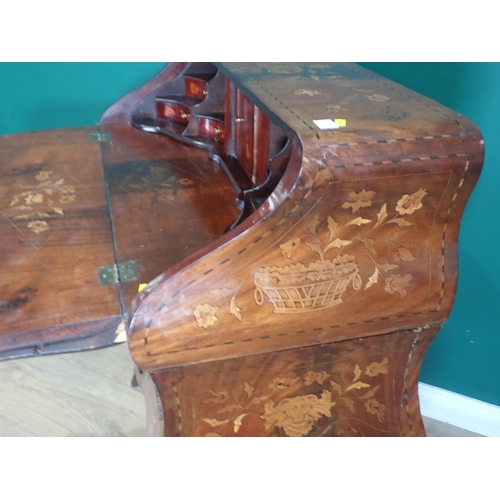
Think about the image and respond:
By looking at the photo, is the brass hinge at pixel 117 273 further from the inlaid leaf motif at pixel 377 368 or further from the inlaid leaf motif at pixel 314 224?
the inlaid leaf motif at pixel 377 368

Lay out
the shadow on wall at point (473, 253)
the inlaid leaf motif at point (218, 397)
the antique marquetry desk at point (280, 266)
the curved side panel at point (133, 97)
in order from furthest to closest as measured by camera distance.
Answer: the curved side panel at point (133, 97) → the shadow on wall at point (473, 253) → the inlaid leaf motif at point (218, 397) → the antique marquetry desk at point (280, 266)

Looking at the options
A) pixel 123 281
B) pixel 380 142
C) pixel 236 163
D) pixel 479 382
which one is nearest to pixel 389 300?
pixel 380 142

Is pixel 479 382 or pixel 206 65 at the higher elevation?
pixel 206 65

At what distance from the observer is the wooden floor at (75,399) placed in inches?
59.9

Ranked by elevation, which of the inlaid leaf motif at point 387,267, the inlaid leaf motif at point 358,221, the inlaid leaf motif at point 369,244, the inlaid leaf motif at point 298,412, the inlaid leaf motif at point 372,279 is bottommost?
the inlaid leaf motif at point 298,412

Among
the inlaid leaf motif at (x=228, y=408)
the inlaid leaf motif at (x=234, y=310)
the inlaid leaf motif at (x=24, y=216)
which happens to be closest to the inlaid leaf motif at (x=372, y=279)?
the inlaid leaf motif at (x=234, y=310)

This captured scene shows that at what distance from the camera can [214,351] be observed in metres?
0.77

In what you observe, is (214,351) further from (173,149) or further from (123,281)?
(173,149)

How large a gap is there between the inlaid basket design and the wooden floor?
98 cm

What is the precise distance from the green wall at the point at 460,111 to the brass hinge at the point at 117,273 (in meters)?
0.83

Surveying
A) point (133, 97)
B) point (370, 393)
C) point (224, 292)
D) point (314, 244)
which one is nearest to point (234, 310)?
point (224, 292)

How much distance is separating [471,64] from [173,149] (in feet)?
2.59

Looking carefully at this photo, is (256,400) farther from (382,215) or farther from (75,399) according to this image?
(75,399)

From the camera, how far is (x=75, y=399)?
1.62 meters
